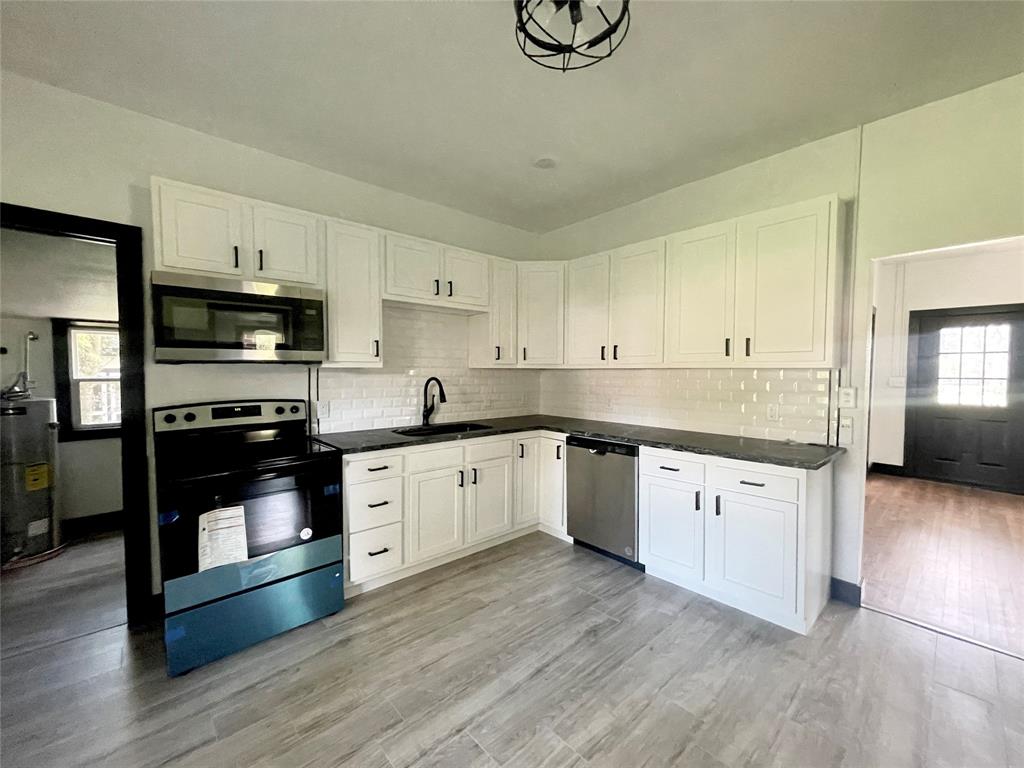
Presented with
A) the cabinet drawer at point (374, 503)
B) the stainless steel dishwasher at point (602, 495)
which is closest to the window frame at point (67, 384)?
Answer: the cabinet drawer at point (374, 503)

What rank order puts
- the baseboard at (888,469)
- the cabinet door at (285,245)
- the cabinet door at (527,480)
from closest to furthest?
the cabinet door at (285,245) → the cabinet door at (527,480) → the baseboard at (888,469)

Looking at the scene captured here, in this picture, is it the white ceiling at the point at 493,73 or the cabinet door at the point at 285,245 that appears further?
the cabinet door at the point at 285,245

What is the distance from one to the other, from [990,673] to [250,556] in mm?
3622

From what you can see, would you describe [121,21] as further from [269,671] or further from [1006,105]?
[1006,105]

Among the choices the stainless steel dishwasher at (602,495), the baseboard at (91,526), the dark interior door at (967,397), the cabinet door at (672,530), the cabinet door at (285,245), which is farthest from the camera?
the dark interior door at (967,397)

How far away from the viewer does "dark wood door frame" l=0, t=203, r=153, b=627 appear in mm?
2281

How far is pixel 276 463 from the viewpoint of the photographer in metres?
2.18

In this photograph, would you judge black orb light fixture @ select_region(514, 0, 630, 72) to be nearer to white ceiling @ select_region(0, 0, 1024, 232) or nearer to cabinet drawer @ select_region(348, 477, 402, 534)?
white ceiling @ select_region(0, 0, 1024, 232)

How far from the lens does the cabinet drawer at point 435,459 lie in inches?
108

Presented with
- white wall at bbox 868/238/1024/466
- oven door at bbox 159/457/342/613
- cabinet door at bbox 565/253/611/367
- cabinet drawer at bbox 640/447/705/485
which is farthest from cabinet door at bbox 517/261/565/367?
white wall at bbox 868/238/1024/466

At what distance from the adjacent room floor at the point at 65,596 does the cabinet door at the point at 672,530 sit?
3144mm

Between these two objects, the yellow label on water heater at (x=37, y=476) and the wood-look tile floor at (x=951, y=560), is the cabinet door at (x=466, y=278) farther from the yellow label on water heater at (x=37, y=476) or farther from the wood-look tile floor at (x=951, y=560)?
the wood-look tile floor at (x=951, y=560)

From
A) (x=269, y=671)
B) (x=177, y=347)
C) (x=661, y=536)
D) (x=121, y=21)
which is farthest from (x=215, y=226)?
(x=661, y=536)

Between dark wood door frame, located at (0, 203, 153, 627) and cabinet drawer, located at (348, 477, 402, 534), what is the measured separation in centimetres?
114
